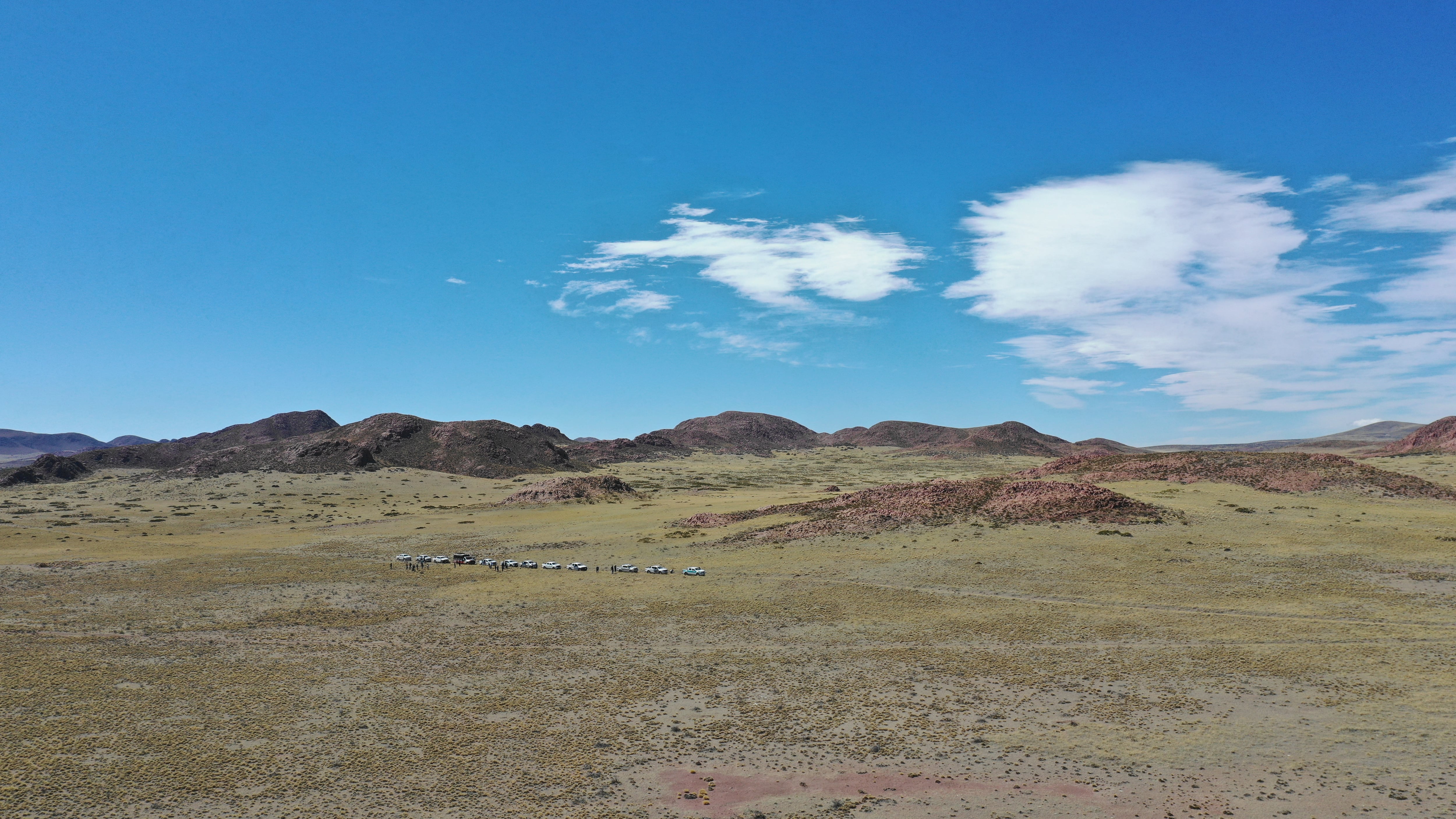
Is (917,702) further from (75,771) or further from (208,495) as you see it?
(208,495)

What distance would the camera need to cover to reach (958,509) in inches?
2621

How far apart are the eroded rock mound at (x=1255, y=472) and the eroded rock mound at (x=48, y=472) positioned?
6132 inches

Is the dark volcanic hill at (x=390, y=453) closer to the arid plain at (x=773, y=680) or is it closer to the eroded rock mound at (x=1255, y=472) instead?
the arid plain at (x=773, y=680)

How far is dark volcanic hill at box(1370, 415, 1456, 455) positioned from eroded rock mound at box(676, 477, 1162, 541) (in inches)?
3746

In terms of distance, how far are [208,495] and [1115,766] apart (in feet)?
417

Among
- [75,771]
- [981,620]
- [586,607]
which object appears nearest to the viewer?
[75,771]

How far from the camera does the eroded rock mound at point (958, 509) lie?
2445 inches

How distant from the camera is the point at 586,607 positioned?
41562 millimetres

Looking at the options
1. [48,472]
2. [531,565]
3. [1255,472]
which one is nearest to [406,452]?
[48,472]

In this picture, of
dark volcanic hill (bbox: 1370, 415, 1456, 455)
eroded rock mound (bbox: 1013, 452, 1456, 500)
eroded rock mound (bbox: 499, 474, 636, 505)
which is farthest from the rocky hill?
dark volcanic hill (bbox: 1370, 415, 1456, 455)

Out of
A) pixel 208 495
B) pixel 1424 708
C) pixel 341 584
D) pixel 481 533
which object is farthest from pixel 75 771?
pixel 208 495

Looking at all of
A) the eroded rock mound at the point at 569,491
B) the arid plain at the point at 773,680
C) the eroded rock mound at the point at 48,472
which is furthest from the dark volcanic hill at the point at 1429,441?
the eroded rock mound at the point at 48,472

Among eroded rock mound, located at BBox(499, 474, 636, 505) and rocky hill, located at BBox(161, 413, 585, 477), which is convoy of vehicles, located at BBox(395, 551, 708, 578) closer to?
eroded rock mound, located at BBox(499, 474, 636, 505)

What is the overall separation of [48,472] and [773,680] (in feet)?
533
